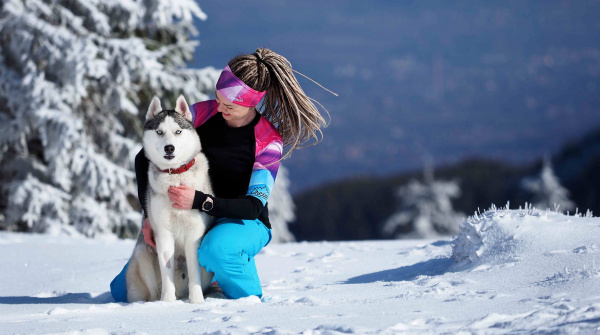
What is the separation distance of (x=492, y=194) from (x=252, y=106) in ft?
122

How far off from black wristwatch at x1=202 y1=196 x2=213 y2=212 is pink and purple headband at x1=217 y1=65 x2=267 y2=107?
71 centimetres

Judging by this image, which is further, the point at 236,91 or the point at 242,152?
the point at 242,152

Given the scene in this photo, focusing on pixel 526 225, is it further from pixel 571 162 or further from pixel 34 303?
pixel 571 162

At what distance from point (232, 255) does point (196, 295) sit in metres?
0.35

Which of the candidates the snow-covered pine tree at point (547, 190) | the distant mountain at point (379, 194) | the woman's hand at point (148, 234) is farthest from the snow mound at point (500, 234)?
the distant mountain at point (379, 194)

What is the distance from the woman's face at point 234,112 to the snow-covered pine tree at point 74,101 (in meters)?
7.11

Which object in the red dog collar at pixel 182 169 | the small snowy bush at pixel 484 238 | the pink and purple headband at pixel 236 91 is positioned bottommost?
the small snowy bush at pixel 484 238

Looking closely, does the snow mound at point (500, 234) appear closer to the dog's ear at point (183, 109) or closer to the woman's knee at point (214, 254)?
the woman's knee at point (214, 254)

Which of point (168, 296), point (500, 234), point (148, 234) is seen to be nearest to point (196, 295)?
point (168, 296)

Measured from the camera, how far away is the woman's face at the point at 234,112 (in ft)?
13.7

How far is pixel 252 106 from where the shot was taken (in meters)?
4.27

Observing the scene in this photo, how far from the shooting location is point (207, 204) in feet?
12.8

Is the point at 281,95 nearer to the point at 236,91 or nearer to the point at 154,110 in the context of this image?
the point at 236,91

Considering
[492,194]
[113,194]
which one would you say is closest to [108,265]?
[113,194]
